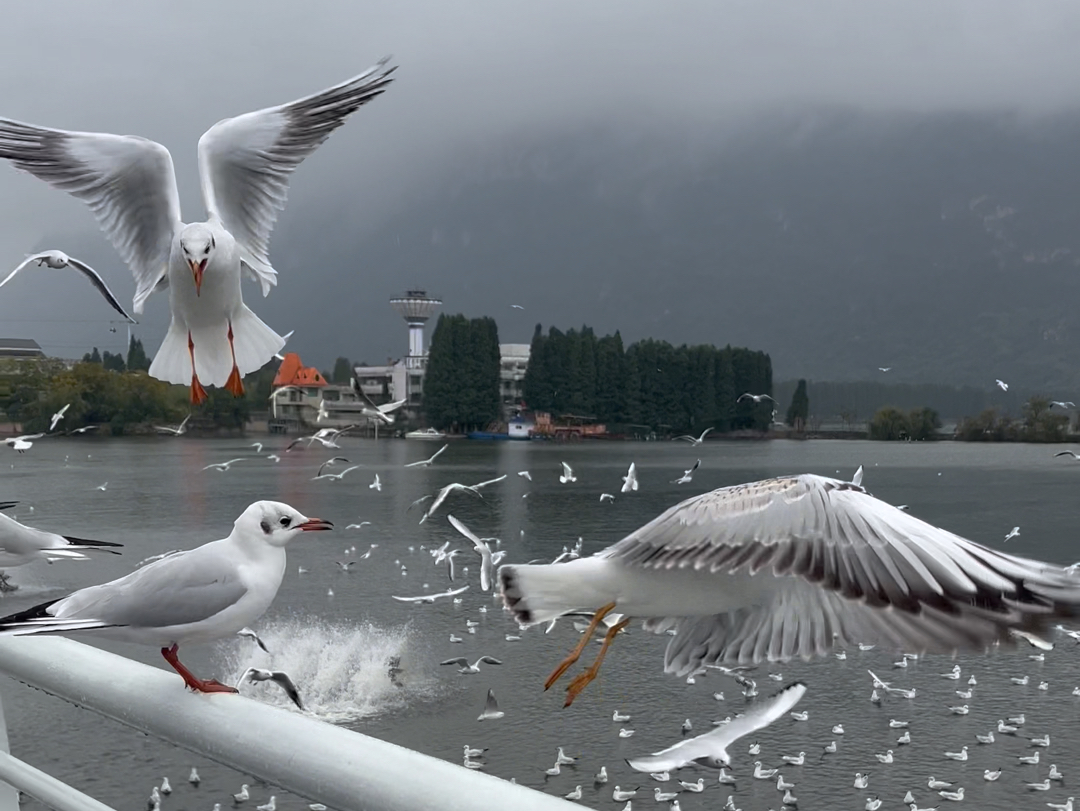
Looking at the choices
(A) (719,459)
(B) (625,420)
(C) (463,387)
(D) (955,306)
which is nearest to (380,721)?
(C) (463,387)

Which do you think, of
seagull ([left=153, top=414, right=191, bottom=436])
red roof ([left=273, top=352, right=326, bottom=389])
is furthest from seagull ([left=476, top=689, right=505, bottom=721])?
red roof ([left=273, top=352, right=326, bottom=389])

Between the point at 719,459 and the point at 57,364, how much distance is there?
244 feet

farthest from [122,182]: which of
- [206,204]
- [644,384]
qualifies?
[644,384]

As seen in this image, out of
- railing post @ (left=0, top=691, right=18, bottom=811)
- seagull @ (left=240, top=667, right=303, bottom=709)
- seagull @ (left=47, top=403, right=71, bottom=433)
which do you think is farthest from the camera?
seagull @ (left=240, top=667, right=303, bottom=709)

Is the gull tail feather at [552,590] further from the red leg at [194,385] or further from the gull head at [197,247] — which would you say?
the gull head at [197,247]

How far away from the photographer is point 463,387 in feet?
44.7

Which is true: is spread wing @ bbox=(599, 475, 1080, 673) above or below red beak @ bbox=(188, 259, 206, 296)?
below

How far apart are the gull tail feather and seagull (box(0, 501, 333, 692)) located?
0.46 metres

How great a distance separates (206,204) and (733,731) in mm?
1367

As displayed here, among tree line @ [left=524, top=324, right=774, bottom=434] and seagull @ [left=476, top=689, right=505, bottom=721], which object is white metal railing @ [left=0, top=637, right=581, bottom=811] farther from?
tree line @ [left=524, top=324, right=774, bottom=434]

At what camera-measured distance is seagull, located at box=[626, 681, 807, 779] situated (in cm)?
209

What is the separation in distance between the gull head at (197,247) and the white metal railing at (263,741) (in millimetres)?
689

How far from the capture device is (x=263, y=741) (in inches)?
68.3

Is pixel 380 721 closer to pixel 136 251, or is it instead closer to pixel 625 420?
pixel 136 251
